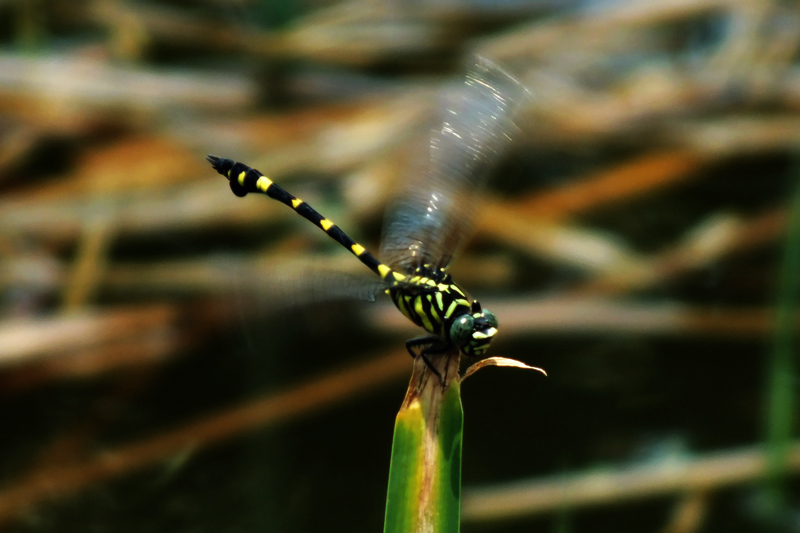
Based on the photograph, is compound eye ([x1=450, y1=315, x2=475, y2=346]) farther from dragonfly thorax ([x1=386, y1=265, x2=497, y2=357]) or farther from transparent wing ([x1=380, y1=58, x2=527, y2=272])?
transparent wing ([x1=380, y1=58, x2=527, y2=272])

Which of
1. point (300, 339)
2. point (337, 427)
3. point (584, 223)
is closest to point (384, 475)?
point (337, 427)

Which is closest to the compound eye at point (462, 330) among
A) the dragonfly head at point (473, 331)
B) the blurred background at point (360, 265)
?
the dragonfly head at point (473, 331)

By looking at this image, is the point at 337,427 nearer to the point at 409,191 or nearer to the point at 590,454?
the point at 590,454

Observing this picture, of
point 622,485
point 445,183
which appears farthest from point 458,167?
point 622,485

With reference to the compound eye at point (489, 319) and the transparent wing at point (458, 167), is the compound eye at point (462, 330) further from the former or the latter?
the transparent wing at point (458, 167)

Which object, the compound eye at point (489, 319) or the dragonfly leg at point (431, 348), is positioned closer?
the dragonfly leg at point (431, 348)

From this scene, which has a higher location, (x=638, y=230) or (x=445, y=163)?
(x=638, y=230)

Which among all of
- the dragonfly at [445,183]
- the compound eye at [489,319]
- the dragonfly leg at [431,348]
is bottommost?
the dragonfly leg at [431,348]

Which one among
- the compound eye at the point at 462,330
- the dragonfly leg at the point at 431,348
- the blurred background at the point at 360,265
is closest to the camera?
the dragonfly leg at the point at 431,348

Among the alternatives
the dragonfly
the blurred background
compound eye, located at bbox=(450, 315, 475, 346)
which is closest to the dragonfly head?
compound eye, located at bbox=(450, 315, 475, 346)
